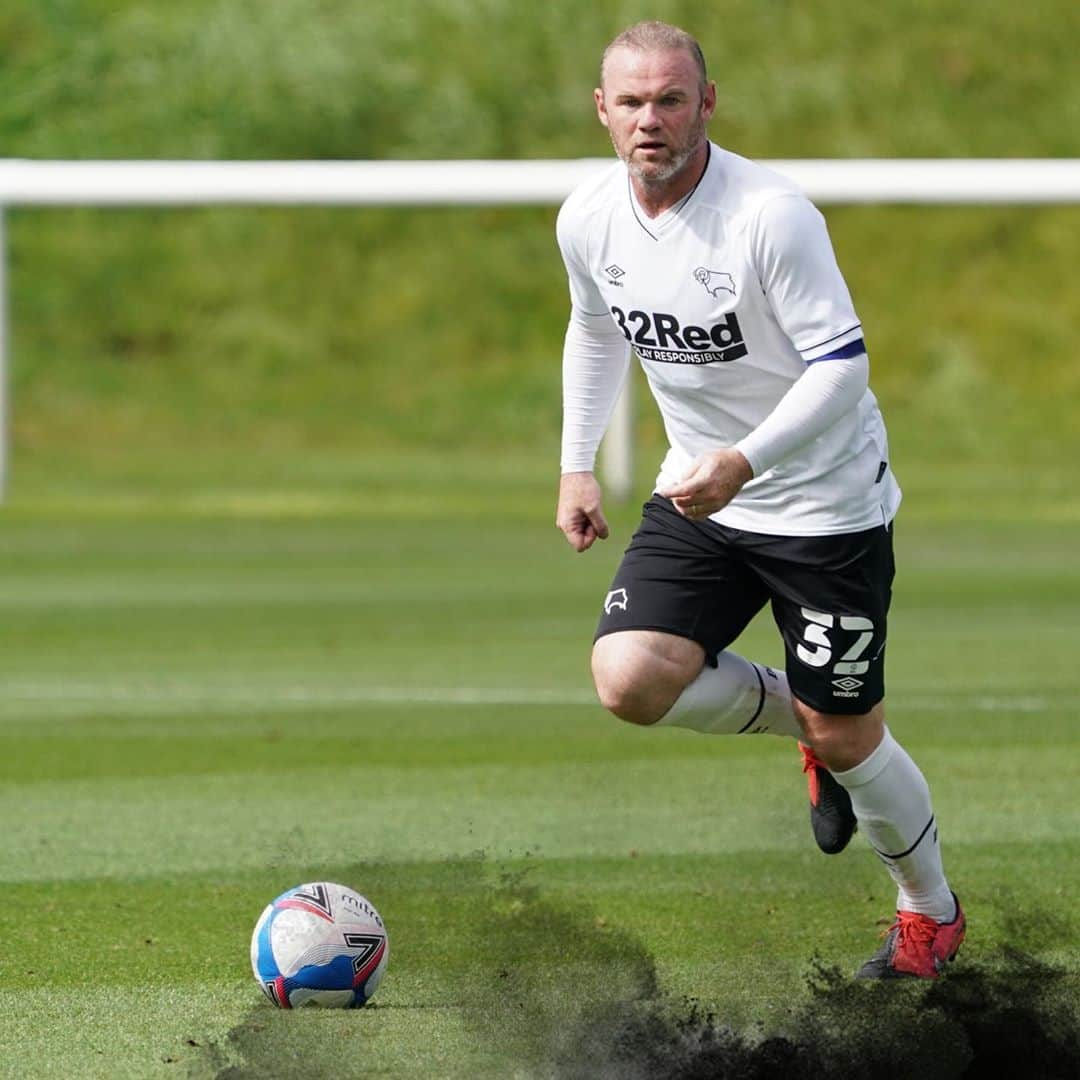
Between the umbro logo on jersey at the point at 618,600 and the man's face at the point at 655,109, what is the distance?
1.10m

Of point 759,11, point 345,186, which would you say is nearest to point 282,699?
point 345,186

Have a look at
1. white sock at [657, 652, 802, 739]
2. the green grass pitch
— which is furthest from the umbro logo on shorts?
the green grass pitch

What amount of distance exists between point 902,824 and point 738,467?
45.7 inches

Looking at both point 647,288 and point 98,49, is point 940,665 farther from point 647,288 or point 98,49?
point 98,49

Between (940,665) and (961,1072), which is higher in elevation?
(961,1072)

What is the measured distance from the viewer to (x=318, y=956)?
16.4 feet

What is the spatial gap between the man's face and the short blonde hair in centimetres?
1

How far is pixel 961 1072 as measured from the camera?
4477 mm

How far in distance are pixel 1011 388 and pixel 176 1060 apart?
87.1ft

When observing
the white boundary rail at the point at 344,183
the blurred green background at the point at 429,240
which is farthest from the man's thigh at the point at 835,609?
the blurred green background at the point at 429,240

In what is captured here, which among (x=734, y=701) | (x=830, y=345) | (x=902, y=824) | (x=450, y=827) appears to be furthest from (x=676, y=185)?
(x=450, y=827)

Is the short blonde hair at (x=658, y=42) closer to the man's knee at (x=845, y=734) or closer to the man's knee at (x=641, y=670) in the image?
the man's knee at (x=641, y=670)

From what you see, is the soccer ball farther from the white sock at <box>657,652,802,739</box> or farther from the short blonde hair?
the short blonde hair

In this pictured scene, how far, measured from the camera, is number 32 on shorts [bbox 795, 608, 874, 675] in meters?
5.33
